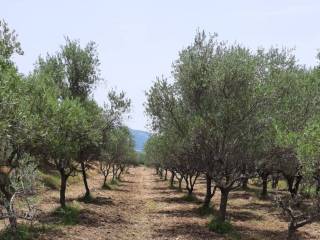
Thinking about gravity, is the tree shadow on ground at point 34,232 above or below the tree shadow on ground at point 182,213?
below

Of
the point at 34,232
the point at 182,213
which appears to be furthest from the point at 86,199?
the point at 34,232

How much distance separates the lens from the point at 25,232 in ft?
77.0

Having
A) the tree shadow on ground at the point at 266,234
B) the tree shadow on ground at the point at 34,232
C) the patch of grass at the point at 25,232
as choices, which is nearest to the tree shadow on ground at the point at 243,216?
the tree shadow on ground at the point at 266,234

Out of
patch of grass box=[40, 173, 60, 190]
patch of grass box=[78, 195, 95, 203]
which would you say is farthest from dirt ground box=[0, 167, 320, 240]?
patch of grass box=[40, 173, 60, 190]

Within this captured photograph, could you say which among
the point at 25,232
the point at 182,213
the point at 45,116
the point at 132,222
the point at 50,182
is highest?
the point at 45,116

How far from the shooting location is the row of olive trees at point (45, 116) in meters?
19.7

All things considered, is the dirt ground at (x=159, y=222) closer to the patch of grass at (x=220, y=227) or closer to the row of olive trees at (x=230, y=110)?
the patch of grass at (x=220, y=227)

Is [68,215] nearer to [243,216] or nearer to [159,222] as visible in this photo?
[159,222]

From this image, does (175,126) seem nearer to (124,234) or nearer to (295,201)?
(124,234)

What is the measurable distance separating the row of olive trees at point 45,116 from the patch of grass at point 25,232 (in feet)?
2.58

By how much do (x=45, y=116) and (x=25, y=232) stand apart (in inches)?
245

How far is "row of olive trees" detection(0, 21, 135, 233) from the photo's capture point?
1973 cm

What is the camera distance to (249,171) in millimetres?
32562

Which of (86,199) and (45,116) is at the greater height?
(45,116)
